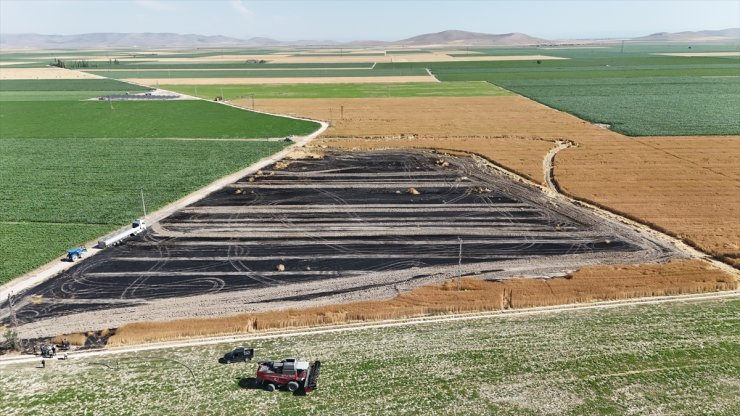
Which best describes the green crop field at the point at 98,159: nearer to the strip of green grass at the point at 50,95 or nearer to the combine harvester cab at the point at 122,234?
the combine harvester cab at the point at 122,234

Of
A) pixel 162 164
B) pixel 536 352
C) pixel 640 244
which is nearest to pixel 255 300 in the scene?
pixel 536 352

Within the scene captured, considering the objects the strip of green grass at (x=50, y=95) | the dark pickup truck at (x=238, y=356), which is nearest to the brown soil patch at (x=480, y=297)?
the dark pickup truck at (x=238, y=356)

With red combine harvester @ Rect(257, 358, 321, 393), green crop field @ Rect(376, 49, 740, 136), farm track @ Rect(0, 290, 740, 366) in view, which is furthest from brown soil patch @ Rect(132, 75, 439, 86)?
red combine harvester @ Rect(257, 358, 321, 393)

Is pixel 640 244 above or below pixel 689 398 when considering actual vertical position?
above

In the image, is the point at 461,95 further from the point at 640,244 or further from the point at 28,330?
the point at 28,330

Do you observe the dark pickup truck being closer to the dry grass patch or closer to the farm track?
the farm track

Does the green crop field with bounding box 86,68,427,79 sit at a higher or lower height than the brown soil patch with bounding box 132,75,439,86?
higher
